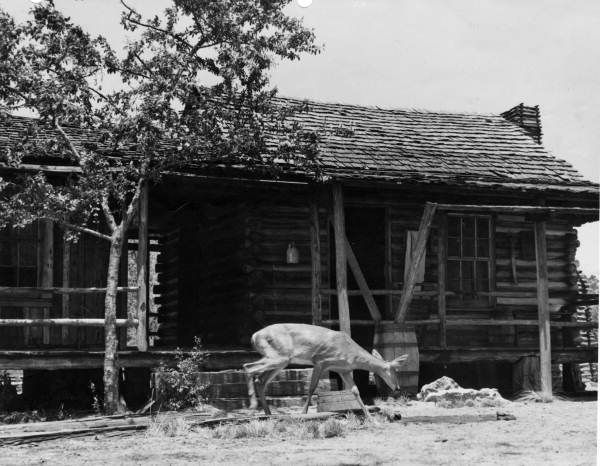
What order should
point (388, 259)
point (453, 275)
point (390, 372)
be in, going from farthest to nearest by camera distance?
point (453, 275)
point (388, 259)
point (390, 372)

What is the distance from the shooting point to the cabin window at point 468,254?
1864 centimetres

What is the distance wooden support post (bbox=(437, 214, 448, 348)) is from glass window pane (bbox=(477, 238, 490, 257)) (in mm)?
832

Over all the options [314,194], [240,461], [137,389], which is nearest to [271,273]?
[314,194]

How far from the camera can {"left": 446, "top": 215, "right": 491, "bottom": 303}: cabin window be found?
18.6 metres

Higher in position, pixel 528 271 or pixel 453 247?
pixel 453 247

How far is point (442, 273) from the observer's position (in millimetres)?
17688

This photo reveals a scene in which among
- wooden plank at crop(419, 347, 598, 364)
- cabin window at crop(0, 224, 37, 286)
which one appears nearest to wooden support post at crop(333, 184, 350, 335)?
wooden plank at crop(419, 347, 598, 364)

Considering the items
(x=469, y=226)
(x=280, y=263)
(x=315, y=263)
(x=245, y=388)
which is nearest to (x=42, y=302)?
(x=245, y=388)

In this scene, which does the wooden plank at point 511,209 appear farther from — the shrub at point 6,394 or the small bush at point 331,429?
the shrub at point 6,394

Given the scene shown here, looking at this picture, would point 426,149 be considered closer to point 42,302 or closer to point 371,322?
point 371,322

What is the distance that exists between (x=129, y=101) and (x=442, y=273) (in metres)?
6.61

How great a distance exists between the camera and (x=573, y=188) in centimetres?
1767

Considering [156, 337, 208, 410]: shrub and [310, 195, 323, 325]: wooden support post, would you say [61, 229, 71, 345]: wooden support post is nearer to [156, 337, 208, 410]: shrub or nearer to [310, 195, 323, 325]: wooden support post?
[156, 337, 208, 410]: shrub

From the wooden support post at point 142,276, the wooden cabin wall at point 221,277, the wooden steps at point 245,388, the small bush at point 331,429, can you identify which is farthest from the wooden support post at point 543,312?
the wooden support post at point 142,276
